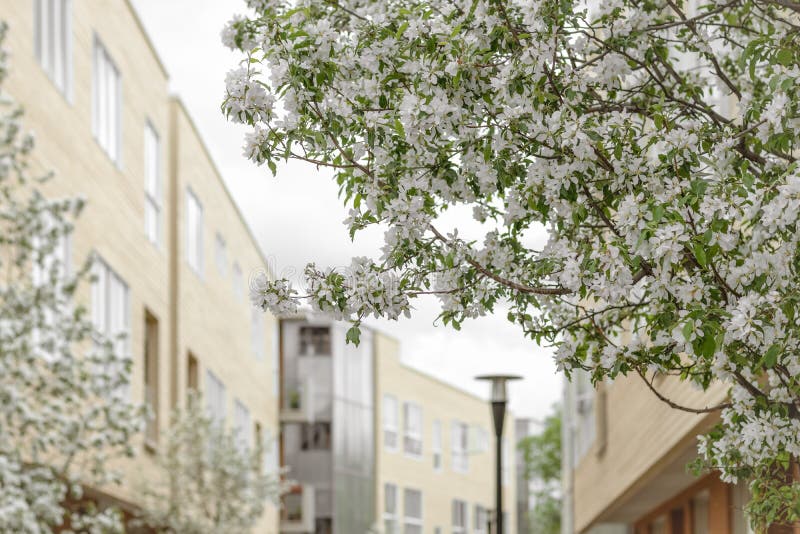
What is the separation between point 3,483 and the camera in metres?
12.9

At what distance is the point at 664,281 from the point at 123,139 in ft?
62.6

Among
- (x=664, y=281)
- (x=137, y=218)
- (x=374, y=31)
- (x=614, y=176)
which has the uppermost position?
(x=137, y=218)

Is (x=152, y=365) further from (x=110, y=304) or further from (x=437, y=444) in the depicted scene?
(x=437, y=444)

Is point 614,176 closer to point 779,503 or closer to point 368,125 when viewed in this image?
point 368,125

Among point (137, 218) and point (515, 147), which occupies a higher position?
point (137, 218)

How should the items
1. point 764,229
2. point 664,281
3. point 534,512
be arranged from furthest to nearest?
point 534,512
point 664,281
point 764,229

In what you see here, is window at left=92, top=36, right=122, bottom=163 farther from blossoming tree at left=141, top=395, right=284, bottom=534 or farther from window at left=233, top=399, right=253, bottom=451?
window at left=233, top=399, right=253, bottom=451

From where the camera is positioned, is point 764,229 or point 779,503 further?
point 779,503

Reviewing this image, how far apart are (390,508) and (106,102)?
34019 millimetres

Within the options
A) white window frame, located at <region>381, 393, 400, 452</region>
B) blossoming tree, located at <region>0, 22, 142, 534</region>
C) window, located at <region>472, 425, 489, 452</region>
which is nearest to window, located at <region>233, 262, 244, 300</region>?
white window frame, located at <region>381, 393, 400, 452</region>

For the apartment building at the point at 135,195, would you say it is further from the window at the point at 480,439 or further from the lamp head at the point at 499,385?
the window at the point at 480,439

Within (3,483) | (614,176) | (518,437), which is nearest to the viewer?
(614,176)

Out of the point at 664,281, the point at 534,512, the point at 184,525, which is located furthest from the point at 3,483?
the point at 534,512

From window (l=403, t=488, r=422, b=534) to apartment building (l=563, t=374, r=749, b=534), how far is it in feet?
89.5
